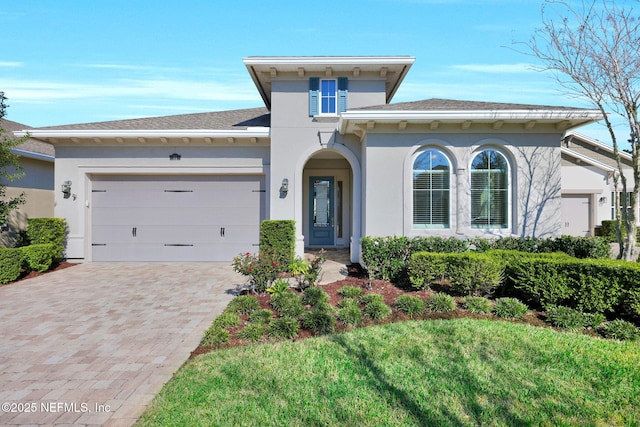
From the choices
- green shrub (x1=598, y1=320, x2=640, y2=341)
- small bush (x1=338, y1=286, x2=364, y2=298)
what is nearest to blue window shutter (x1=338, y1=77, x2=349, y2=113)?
small bush (x1=338, y1=286, x2=364, y2=298)

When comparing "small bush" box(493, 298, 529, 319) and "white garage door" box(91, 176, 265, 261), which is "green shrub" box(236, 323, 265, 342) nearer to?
"small bush" box(493, 298, 529, 319)

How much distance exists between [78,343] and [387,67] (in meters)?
9.20

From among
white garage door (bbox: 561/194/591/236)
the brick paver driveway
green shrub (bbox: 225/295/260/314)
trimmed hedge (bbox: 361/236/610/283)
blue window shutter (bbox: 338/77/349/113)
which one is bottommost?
the brick paver driveway

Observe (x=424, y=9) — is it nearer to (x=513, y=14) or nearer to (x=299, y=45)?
(x=513, y=14)

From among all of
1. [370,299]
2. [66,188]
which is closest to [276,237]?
[370,299]

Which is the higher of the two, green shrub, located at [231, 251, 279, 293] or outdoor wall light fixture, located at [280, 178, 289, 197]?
outdoor wall light fixture, located at [280, 178, 289, 197]

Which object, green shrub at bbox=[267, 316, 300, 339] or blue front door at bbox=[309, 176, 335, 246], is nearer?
green shrub at bbox=[267, 316, 300, 339]

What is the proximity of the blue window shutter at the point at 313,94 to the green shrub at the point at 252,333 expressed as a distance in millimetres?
7023

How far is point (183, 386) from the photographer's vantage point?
3.34 metres

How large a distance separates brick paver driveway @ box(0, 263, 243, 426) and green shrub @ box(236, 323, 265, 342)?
2.11 feet

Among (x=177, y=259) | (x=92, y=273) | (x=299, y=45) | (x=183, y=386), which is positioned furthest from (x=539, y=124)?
(x=92, y=273)

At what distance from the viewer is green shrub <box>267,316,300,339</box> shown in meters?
4.60

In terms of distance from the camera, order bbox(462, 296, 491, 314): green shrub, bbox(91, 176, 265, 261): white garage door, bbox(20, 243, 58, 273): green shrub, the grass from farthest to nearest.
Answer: bbox(91, 176, 265, 261): white garage door, bbox(20, 243, 58, 273): green shrub, bbox(462, 296, 491, 314): green shrub, the grass

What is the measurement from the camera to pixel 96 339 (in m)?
4.70
